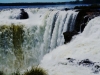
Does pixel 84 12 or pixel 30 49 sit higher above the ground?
pixel 84 12

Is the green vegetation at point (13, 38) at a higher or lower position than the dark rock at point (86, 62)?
lower

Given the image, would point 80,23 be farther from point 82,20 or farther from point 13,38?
point 13,38

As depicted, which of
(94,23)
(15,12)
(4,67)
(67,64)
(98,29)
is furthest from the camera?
(15,12)

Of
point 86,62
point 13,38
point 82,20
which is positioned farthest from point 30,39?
point 86,62

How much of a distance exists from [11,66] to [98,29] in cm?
807

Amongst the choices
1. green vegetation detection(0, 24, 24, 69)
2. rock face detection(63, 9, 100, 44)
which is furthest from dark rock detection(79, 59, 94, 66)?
green vegetation detection(0, 24, 24, 69)

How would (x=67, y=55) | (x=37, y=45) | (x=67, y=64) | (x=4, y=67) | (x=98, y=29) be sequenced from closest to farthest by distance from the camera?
1. (x=67, y=64)
2. (x=67, y=55)
3. (x=98, y=29)
4. (x=4, y=67)
5. (x=37, y=45)

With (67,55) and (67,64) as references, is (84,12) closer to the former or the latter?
(67,55)

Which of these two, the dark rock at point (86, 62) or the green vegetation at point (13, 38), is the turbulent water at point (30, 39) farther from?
the dark rock at point (86, 62)

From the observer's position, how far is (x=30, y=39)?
21.4 m

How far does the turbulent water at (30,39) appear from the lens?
1992 centimetres

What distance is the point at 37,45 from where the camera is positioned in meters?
20.9

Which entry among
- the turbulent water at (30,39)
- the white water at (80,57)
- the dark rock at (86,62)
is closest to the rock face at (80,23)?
the turbulent water at (30,39)

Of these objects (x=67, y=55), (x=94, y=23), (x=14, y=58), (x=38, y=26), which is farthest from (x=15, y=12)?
(x=67, y=55)
